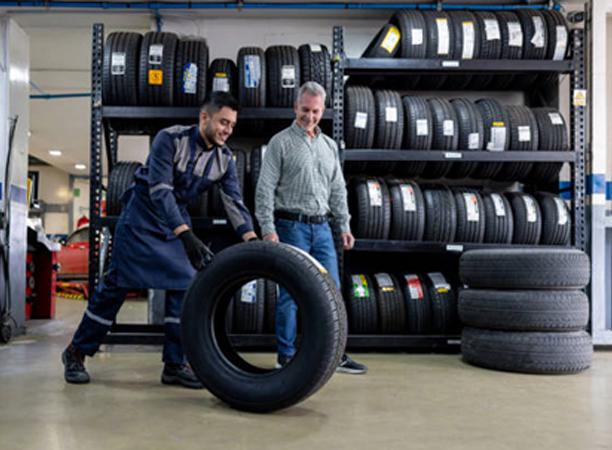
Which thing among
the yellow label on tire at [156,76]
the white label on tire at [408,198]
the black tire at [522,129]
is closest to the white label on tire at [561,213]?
the black tire at [522,129]

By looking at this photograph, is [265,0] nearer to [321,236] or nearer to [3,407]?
[321,236]

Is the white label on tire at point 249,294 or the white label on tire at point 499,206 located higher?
the white label on tire at point 499,206

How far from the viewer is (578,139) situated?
15.2ft

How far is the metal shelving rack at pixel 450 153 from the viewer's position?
4441 mm

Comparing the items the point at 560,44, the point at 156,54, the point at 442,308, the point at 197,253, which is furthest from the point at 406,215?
the point at 156,54

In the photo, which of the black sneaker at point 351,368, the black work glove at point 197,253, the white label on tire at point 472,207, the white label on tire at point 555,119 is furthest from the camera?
the white label on tire at point 555,119

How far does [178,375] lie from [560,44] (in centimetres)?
368

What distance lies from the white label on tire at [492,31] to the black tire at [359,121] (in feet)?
3.39

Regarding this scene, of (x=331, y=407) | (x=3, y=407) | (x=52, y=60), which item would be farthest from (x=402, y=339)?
(x=52, y=60)

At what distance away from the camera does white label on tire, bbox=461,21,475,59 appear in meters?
4.61

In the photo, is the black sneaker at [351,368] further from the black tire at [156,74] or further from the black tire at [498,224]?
the black tire at [156,74]

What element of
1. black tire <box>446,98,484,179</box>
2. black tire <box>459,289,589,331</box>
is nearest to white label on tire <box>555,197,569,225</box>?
black tire <box>446,98,484,179</box>

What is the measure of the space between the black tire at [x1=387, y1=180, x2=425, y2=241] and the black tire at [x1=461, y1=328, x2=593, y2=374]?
1005 millimetres

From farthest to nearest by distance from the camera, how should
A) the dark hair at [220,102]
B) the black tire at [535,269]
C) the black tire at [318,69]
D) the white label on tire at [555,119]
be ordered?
the white label on tire at [555,119], the black tire at [318,69], the black tire at [535,269], the dark hair at [220,102]
